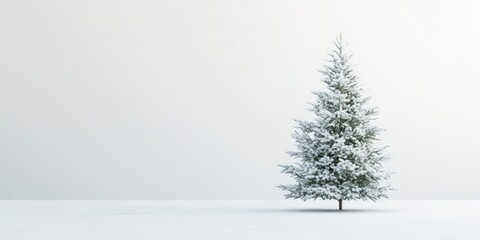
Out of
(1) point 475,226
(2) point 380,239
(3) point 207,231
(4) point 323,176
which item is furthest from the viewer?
(4) point 323,176

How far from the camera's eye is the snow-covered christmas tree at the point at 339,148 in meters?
36.8

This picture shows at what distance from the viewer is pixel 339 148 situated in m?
37.1

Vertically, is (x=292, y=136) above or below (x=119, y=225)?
above

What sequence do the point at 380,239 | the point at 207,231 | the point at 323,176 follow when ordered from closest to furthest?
1. the point at 380,239
2. the point at 207,231
3. the point at 323,176

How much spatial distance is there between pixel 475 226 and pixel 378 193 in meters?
13.8

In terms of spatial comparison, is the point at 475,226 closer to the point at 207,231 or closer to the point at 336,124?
the point at 207,231

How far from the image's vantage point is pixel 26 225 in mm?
23203

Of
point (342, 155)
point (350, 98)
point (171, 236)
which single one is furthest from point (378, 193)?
point (171, 236)

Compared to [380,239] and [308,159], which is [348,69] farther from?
[380,239]

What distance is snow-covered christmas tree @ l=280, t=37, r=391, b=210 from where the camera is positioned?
3678 centimetres

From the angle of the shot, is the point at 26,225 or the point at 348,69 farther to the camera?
the point at 348,69

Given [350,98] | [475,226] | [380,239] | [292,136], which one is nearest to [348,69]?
[350,98]

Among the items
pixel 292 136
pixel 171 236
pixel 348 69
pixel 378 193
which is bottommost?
pixel 171 236

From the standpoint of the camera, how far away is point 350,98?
38.5 metres
